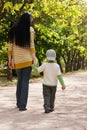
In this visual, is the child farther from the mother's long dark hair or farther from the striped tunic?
the mother's long dark hair

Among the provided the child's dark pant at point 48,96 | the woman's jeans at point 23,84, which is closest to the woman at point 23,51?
the woman's jeans at point 23,84

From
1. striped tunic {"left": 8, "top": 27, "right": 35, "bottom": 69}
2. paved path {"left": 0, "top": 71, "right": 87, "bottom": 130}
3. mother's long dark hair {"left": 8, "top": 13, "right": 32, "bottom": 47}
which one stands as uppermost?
mother's long dark hair {"left": 8, "top": 13, "right": 32, "bottom": 47}

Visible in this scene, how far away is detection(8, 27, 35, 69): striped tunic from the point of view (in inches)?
335

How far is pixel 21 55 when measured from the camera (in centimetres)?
857

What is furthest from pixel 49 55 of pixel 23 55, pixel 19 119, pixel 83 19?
pixel 83 19

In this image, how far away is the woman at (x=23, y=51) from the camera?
28.0 ft

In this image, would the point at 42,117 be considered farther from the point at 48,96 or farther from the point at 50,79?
the point at 50,79

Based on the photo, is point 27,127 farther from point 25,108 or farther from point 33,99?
Answer: point 33,99

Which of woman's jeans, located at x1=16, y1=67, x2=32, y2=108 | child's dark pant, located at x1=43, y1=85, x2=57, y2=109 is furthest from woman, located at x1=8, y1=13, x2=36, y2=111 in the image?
child's dark pant, located at x1=43, y1=85, x2=57, y2=109

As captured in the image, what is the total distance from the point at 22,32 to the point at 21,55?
479mm

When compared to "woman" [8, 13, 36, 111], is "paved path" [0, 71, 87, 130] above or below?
below

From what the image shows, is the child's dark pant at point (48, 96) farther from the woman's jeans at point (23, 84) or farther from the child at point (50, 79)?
the woman's jeans at point (23, 84)

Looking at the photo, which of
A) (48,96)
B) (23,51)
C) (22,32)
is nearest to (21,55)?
(23,51)

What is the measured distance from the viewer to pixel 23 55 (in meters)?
8.55
